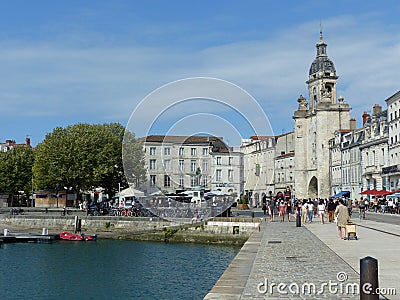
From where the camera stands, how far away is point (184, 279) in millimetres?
24750

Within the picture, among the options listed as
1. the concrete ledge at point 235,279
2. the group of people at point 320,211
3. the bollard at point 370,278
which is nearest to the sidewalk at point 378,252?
the group of people at point 320,211

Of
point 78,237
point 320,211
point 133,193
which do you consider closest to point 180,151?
point 133,193

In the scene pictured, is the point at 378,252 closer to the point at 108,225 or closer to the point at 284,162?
the point at 108,225

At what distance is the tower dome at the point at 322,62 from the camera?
301ft

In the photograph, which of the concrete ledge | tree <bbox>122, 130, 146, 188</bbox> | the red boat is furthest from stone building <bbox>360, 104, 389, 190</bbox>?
the concrete ledge

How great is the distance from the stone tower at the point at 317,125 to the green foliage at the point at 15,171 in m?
43.7

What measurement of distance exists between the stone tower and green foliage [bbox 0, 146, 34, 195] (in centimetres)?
4366

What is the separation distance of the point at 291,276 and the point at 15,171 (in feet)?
243

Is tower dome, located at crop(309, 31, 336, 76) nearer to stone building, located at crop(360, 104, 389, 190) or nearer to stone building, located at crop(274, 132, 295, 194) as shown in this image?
stone building, located at crop(274, 132, 295, 194)

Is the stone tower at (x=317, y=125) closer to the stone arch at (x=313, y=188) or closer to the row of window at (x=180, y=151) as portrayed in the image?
the stone arch at (x=313, y=188)

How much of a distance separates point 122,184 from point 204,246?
100 ft

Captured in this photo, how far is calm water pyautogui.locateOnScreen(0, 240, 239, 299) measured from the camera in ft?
72.4

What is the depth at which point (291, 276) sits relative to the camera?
1346 cm

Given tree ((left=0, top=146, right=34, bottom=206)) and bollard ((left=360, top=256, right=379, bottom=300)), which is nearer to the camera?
bollard ((left=360, top=256, right=379, bottom=300))
